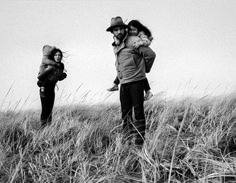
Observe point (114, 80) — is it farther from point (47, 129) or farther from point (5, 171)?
point (5, 171)

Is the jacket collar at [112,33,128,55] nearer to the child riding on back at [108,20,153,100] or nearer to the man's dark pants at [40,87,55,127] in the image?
the child riding on back at [108,20,153,100]

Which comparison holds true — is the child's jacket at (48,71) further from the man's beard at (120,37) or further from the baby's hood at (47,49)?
the man's beard at (120,37)

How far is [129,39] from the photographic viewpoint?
9.31 ft

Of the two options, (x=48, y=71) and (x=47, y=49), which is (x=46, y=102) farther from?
(x=47, y=49)

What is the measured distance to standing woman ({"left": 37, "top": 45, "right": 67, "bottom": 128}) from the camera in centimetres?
Result: 425

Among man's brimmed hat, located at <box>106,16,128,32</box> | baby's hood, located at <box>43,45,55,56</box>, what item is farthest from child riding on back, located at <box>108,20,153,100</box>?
baby's hood, located at <box>43,45,55,56</box>

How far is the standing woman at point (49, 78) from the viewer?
4254mm

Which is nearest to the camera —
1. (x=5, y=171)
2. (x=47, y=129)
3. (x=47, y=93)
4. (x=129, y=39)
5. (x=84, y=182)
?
(x=84, y=182)

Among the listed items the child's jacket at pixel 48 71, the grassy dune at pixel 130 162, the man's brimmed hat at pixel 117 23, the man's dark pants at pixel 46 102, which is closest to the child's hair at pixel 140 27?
the man's brimmed hat at pixel 117 23

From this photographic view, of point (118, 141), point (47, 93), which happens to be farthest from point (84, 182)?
point (47, 93)

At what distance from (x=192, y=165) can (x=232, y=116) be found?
1.51 meters

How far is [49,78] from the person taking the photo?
14.1ft

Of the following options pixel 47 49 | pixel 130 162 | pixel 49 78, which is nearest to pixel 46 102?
pixel 49 78

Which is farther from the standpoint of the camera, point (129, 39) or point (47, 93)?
point (47, 93)
